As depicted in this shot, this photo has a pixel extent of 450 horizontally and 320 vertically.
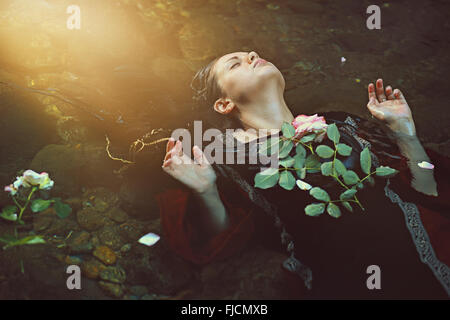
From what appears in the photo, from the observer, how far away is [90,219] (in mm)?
2020

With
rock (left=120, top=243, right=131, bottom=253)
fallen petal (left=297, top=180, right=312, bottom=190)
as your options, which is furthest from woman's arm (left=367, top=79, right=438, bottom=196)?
rock (left=120, top=243, right=131, bottom=253)

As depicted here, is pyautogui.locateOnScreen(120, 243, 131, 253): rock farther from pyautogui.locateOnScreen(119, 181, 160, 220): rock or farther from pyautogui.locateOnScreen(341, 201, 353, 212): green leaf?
pyautogui.locateOnScreen(341, 201, 353, 212): green leaf

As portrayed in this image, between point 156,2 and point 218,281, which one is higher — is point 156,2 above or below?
above

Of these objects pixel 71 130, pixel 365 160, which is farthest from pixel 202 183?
pixel 71 130

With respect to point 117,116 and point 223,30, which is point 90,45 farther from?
point 223,30

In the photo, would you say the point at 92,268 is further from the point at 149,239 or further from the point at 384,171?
the point at 384,171

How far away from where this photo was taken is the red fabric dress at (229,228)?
186 cm

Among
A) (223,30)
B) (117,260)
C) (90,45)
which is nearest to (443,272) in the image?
(117,260)

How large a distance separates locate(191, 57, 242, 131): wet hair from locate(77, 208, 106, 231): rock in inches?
35.4

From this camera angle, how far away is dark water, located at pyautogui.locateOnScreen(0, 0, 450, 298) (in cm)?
195

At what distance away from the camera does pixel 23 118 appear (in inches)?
93.6

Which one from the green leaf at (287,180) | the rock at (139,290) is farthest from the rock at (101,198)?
the green leaf at (287,180)

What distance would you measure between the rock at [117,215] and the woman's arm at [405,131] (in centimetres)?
157

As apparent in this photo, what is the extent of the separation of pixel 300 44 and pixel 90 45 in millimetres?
1663
